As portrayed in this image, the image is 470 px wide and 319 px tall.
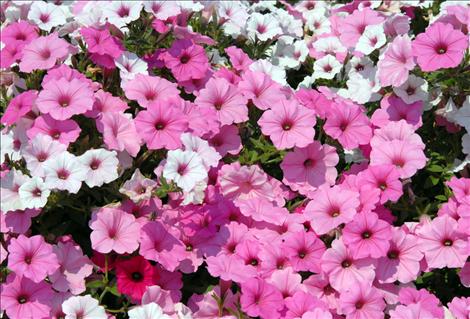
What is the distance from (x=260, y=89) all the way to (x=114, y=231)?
3.04 feet

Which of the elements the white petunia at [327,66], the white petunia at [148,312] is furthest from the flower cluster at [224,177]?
the white petunia at [327,66]

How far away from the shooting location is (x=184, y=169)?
2.83m

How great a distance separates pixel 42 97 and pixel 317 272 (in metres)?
1.32

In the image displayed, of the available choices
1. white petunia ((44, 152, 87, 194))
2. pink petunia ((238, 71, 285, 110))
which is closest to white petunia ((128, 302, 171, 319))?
white petunia ((44, 152, 87, 194))

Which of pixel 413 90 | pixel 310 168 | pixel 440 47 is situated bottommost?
pixel 310 168

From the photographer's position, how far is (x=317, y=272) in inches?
110

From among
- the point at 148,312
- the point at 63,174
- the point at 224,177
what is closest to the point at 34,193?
the point at 63,174

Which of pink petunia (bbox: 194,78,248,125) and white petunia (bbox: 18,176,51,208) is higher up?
pink petunia (bbox: 194,78,248,125)

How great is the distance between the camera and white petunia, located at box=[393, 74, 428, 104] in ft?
10.4

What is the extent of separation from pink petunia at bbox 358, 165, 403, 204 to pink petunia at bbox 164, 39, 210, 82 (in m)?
0.91

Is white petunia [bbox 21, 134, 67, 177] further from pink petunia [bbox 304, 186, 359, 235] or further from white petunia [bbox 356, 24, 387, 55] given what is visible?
white petunia [bbox 356, 24, 387, 55]

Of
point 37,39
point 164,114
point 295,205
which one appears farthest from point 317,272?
point 37,39

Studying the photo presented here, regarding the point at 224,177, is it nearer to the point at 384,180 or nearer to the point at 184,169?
the point at 184,169

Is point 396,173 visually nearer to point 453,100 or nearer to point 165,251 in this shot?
point 453,100
